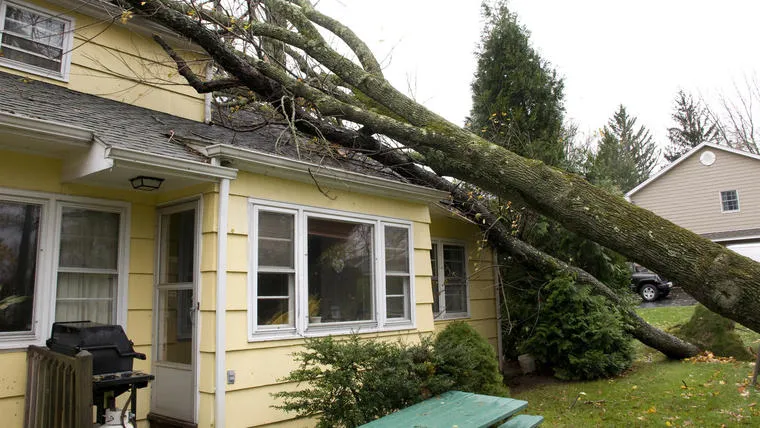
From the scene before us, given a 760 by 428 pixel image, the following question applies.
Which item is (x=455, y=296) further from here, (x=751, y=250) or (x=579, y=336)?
(x=751, y=250)

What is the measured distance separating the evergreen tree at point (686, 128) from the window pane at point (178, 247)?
4649 centimetres

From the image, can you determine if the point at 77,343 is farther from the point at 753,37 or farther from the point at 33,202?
the point at 753,37

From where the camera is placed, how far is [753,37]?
24.2m

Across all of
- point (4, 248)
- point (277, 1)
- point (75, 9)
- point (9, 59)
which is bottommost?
point (4, 248)

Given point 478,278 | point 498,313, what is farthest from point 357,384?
point 498,313

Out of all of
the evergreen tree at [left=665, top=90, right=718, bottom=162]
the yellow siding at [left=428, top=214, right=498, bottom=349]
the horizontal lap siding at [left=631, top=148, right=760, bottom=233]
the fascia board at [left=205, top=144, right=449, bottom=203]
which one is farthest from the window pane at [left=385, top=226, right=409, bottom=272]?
the evergreen tree at [left=665, top=90, right=718, bottom=162]

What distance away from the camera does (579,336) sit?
867cm

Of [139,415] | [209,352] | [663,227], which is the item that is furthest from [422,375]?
[139,415]

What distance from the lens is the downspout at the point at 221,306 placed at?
489 cm

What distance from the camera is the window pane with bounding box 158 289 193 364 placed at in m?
5.37

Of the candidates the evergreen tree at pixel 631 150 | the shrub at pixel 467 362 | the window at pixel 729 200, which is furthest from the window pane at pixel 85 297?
the evergreen tree at pixel 631 150

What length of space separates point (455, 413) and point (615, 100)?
50.7 metres

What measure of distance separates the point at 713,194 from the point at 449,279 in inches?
851

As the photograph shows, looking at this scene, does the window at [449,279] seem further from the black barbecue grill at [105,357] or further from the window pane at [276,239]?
the black barbecue grill at [105,357]
